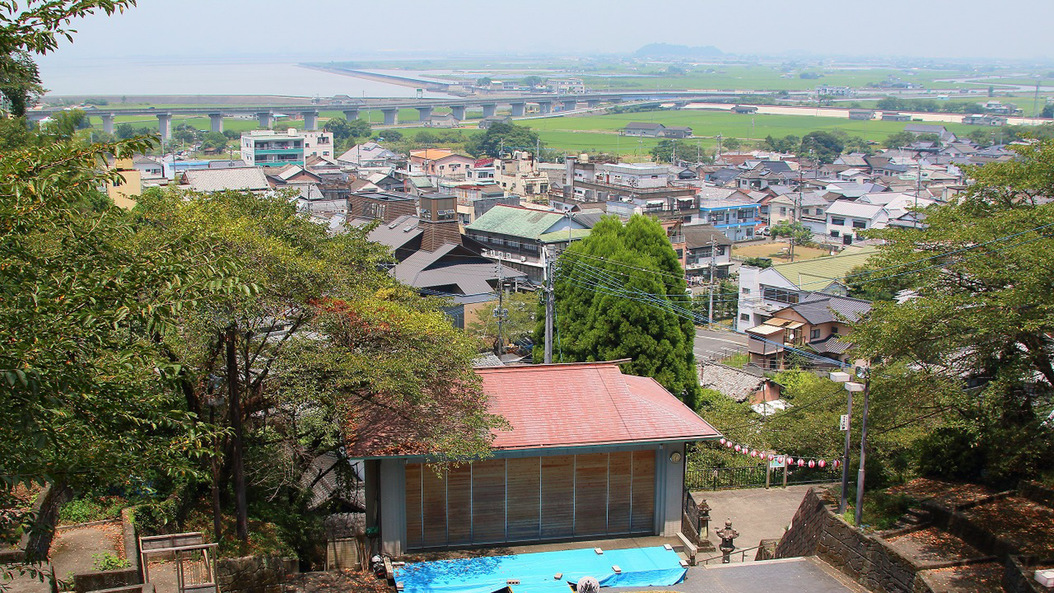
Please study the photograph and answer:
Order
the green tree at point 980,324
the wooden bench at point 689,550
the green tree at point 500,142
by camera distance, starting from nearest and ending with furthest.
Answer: the green tree at point 980,324 < the wooden bench at point 689,550 < the green tree at point 500,142

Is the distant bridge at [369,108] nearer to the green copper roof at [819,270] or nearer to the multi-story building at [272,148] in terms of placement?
the multi-story building at [272,148]

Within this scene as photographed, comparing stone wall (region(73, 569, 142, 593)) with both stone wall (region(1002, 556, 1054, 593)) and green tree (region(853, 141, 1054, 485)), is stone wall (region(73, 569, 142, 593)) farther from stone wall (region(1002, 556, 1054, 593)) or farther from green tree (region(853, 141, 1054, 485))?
stone wall (region(1002, 556, 1054, 593))

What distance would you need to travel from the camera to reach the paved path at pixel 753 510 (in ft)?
47.7

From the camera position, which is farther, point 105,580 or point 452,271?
point 452,271

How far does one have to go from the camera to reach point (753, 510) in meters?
15.5

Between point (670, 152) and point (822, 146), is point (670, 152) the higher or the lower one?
the lower one

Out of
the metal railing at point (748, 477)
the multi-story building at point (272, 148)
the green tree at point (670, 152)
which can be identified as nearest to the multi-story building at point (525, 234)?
the metal railing at point (748, 477)

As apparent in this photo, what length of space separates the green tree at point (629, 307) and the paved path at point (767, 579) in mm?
10593

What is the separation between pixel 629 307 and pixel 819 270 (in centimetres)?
2056

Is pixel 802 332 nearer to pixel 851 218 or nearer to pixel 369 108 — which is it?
pixel 851 218

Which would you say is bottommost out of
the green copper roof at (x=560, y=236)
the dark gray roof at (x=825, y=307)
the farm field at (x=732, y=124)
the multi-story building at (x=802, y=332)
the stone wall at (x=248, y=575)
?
the multi-story building at (x=802, y=332)

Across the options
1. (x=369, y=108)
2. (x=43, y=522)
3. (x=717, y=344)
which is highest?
(x=369, y=108)

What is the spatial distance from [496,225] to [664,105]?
5685 inches

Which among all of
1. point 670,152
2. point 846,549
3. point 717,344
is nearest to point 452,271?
point 717,344
